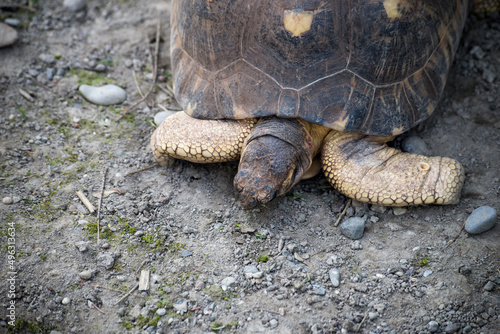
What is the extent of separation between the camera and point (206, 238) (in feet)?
10.8

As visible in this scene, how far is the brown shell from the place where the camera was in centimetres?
321

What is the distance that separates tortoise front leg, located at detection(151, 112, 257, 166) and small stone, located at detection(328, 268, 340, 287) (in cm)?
120

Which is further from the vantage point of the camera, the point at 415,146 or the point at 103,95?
the point at 103,95

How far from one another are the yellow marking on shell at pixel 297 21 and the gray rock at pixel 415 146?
1.45 metres

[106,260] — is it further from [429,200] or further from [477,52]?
[477,52]

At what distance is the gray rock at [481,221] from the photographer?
3.14 meters

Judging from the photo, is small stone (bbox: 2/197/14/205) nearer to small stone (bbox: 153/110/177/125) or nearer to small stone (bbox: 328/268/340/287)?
small stone (bbox: 153/110/177/125)

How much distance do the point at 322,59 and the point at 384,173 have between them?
1.02 meters

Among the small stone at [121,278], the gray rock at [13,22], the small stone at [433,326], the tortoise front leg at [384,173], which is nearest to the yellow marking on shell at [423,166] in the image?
the tortoise front leg at [384,173]

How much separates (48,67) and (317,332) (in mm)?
3805

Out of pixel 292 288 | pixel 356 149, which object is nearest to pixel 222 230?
pixel 292 288

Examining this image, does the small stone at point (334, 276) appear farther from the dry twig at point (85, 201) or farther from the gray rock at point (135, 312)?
the dry twig at point (85, 201)

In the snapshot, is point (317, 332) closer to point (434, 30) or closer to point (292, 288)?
point (292, 288)

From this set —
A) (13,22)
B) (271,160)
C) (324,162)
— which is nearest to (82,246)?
(271,160)
